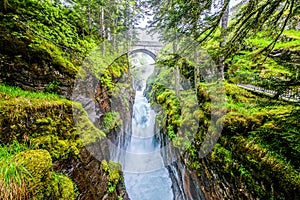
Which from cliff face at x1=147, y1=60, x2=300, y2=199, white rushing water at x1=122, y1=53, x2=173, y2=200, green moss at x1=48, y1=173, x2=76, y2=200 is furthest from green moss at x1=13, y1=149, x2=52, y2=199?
white rushing water at x1=122, y1=53, x2=173, y2=200

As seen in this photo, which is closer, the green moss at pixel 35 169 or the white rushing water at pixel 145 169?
the green moss at pixel 35 169

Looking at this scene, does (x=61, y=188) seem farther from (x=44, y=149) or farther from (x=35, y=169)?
(x=35, y=169)

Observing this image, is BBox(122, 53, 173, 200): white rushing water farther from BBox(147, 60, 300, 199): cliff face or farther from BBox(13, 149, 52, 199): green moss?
BBox(13, 149, 52, 199): green moss

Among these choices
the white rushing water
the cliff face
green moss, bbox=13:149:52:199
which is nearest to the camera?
green moss, bbox=13:149:52:199

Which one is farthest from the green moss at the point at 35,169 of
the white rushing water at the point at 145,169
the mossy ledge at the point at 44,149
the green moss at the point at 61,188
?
the white rushing water at the point at 145,169

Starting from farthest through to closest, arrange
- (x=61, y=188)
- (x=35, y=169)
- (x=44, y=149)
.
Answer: (x=44, y=149)
(x=61, y=188)
(x=35, y=169)

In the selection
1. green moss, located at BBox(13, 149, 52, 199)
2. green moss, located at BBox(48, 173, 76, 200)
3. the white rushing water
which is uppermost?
green moss, located at BBox(13, 149, 52, 199)

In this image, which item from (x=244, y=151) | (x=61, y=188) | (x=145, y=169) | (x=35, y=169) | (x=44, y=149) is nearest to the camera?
(x=35, y=169)

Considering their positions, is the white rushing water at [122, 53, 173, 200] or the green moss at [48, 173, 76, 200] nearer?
the green moss at [48, 173, 76, 200]

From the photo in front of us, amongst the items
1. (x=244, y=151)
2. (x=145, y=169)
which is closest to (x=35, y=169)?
(x=244, y=151)

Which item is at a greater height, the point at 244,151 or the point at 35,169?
the point at 35,169

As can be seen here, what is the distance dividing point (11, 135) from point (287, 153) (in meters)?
4.73

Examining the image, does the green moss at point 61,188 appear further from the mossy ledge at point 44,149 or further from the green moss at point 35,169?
the green moss at point 35,169

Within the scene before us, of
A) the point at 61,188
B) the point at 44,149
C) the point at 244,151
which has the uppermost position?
the point at 44,149
